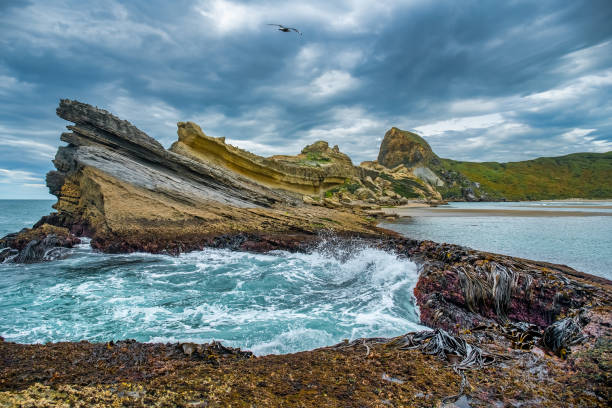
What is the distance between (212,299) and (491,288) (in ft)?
20.2

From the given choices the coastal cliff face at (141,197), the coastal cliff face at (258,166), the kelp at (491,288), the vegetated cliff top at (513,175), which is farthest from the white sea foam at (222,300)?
the vegetated cliff top at (513,175)

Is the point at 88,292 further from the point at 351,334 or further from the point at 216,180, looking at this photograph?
the point at 216,180

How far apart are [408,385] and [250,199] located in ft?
53.8

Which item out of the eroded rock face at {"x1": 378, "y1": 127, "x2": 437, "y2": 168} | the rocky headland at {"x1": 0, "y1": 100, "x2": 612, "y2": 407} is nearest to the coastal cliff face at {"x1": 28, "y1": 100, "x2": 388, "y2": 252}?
the rocky headland at {"x1": 0, "y1": 100, "x2": 612, "y2": 407}

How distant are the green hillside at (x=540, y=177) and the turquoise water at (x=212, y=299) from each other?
8536 centimetres

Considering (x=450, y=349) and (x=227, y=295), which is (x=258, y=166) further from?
(x=450, y=349)

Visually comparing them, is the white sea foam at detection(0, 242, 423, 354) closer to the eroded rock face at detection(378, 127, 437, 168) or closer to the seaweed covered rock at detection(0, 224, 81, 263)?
the seaweed covered rock at detection(0, 224, 81, 263)

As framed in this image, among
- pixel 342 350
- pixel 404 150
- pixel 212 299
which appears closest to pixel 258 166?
pixel 212 299

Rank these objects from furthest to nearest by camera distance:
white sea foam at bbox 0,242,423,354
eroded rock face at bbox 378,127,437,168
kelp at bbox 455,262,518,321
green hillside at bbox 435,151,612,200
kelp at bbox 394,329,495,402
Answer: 1. eroded rock face at bbox 378,127,437,168
2. green hillside at bbox 435,151,612,200
3. kelp at bbox 455,262,518,321
4. white sea foam at bbox 0,242,423,354
5. kelp at bbox 394,329,495,402

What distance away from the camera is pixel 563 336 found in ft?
12.0

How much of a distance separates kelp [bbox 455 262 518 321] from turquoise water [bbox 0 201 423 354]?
1.15 metres

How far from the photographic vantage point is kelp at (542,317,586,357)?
3.47m

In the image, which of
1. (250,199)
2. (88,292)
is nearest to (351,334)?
(88,292)

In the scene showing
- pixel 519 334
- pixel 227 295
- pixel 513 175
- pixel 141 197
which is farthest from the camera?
pixel 513 175
